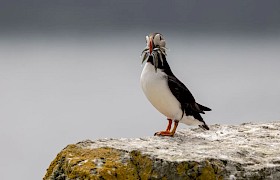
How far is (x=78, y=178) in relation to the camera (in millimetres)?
3910

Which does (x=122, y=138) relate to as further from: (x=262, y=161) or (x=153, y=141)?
(x=262, y=161)

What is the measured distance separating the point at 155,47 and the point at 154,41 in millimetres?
35

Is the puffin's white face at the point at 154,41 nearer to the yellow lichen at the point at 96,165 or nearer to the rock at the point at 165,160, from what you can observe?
the rock at the point at 165,160

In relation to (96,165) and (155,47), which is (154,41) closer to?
(155,47)

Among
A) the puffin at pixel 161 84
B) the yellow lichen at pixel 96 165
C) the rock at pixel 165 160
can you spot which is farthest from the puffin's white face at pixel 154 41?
the yellow lichen at pixel 96 165

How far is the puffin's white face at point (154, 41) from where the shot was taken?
4289 millimetres

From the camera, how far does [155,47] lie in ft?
14.1

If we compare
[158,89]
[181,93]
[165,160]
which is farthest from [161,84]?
[165,160]

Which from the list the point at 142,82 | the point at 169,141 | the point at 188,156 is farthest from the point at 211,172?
the point at 142,82

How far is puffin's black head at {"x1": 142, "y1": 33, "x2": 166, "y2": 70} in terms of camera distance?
4.29 meters

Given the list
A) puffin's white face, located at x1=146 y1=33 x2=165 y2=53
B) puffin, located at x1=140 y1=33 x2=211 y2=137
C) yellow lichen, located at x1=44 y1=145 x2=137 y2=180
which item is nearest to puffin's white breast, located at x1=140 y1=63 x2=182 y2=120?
puffin, located at x1=140 y1=33 x2=211 y2=137

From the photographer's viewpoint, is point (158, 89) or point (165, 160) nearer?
point (165, 160)

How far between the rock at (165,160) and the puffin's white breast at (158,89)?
0.19 m

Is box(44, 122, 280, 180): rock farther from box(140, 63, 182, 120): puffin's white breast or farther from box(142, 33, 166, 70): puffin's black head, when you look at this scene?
box(142, 33, 166, 70): puffin's black head
